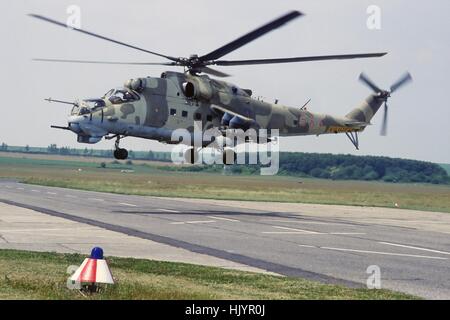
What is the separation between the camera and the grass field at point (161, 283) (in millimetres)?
13523

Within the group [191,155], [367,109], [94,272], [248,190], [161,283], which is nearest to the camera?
[94,272]

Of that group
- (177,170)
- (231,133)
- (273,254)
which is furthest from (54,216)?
(177,170)

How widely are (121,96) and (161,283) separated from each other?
18.8m

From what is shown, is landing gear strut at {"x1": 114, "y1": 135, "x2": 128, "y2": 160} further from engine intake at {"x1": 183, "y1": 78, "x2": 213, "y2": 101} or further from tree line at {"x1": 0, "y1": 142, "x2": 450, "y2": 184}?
tree line at {"x1": 0, "y1": 142, "x2": 450, "y2": 184}

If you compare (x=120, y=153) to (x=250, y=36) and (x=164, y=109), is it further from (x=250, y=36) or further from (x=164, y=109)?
(x=250, y=36)

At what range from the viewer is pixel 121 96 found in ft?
109

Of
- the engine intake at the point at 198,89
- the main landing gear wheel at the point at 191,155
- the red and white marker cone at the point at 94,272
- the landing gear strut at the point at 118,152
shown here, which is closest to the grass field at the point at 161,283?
the red and white marker cone at the point at 94,272

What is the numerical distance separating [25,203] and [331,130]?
14856mm

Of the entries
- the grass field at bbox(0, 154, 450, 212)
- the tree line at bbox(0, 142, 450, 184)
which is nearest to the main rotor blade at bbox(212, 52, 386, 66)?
the grass field at bbox(0, 154, 450, 212)

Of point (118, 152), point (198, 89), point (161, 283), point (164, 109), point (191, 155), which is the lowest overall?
point (161, 283)

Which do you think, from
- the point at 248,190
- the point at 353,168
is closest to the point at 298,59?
the point at 248,190

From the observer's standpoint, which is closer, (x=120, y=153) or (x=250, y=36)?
(x=250, y=36)

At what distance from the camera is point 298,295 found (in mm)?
14258
